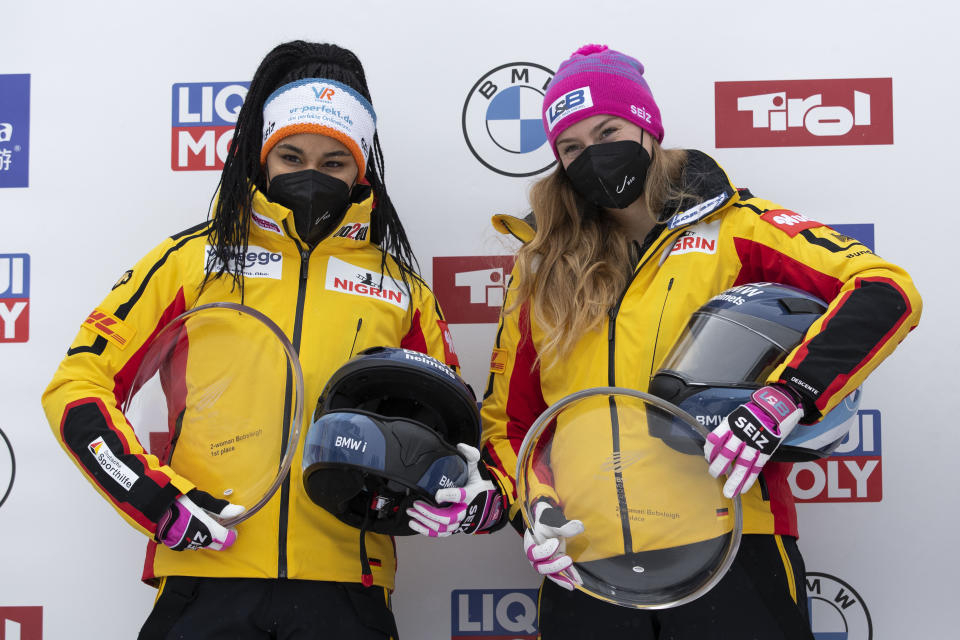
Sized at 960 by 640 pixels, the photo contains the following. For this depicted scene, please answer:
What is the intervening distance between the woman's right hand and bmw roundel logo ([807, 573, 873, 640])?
109 cm

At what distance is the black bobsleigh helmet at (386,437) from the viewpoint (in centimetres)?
143

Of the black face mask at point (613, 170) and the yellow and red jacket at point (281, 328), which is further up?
the black face mask at point (613, 170)

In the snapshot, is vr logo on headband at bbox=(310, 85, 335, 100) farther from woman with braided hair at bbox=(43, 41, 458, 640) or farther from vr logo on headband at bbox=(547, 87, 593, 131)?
vr logo on headband at bbox=(547, 87, 593, 131)

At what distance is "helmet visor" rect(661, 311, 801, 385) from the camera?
4.74 feet

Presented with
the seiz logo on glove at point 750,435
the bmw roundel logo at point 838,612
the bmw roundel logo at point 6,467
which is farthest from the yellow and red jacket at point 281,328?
the bmw roundel logo at point 838,612

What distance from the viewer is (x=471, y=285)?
2340mm

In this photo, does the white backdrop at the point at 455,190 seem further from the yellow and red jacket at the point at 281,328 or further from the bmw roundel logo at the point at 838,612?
the yellow and red jacket at the point at 281,328

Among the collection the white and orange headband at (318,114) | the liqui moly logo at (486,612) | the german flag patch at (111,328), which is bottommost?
the liqui moly logo at (486,612)

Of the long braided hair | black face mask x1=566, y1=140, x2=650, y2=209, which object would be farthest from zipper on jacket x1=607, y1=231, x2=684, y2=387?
the long braided hair

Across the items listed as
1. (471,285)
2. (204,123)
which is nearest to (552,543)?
(471,285)

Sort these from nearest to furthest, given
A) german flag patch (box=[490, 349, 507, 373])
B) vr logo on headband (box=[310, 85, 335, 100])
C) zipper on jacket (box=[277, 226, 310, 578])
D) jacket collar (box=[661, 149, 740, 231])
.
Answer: zipper on jacket (box=[277, 226, 310, 578]) → jacket collar (box=[661, 149, 740, 231]) → vr logo on headband (box=[310, 85, 335, 100]) → german flag patch (box=[490, 349, 507, 373])

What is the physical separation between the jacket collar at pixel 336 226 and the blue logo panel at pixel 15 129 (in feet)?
3.57

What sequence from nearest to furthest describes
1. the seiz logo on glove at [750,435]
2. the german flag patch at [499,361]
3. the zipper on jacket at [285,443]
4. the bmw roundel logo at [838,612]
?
1. the seiz logo on glove at [750,435]
2. the zipper on jacket at [285,443]
3. the german flag patch at [499,361]
4. the bmw roundel logo at [838,612]

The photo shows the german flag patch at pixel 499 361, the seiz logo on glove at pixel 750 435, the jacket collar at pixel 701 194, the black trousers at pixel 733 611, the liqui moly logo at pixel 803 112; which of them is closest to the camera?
the seiz logo on glove at pixel 750 435
